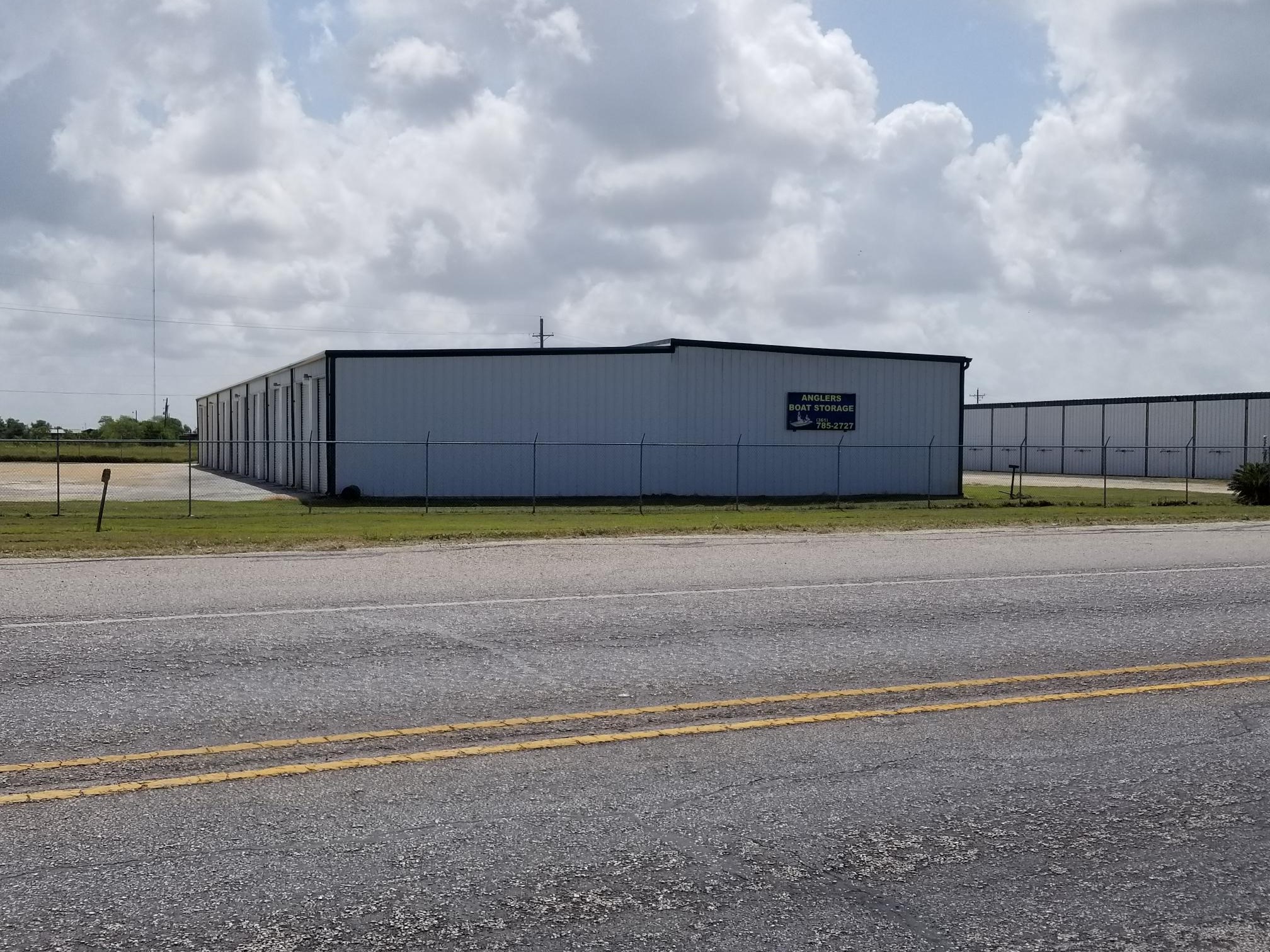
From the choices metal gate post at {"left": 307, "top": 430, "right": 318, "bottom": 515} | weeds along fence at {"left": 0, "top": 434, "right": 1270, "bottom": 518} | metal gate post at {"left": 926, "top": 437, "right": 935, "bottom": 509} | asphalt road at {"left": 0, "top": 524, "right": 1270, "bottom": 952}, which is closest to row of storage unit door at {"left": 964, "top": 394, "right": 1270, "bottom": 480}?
metal gate post at {"left": 926, "top": 437, "right": 935, "bottom": 509}

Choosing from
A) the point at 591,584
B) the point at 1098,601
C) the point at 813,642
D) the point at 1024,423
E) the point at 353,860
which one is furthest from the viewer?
the point at 1024,423

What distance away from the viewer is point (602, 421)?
34.0 meters

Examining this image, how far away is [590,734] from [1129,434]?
63250 millimetres

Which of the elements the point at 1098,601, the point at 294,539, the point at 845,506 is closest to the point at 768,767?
the point at 1098,601

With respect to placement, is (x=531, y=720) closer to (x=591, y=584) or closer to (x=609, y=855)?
(x=609, y=855)

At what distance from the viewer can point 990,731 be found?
6.32 m

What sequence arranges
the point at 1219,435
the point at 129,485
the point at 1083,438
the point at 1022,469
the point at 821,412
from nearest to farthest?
the point at 1022,469 → the point at 821,412 → the point at 129,485 → the point at 1219,435 → the point at 1083,438

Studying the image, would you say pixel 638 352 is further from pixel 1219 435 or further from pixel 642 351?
pixel 1219 435

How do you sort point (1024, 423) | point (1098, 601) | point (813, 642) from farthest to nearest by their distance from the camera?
point (1024, 423) → point (1098, 601) → point (813, 642)

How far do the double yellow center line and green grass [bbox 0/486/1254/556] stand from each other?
10950 millimetres

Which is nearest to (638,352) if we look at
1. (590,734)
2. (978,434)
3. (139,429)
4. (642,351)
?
(642,351)

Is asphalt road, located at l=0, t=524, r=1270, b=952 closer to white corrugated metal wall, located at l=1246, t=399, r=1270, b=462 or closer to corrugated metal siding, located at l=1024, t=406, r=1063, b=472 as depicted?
white corrugated metal wall, located at l=1246, t=399, r=1270, b=462

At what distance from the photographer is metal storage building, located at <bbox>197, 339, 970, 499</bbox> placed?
32.9 m

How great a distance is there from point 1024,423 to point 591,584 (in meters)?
64.8
